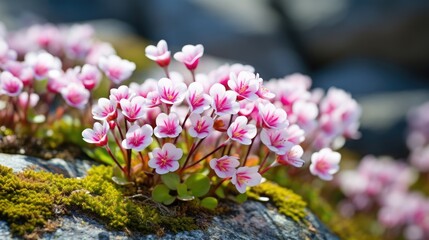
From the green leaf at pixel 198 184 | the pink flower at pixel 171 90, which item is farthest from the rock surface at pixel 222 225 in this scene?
the pink flower at pixel 171 90

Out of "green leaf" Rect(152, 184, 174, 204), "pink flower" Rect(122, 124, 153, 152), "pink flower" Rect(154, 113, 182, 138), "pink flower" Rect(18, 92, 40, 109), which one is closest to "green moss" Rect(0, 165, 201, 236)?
"green leaf" Rect(152, 184, 174, 204)

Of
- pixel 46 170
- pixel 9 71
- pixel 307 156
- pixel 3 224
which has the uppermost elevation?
pixel 307 156

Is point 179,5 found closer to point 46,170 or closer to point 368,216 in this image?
point 368,216

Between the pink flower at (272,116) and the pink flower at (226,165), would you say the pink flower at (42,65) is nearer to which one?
the pink flower at (226,165)

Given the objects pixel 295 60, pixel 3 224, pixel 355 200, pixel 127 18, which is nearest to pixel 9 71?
pixel 3 224

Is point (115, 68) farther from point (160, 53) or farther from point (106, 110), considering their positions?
point (106, 110)
